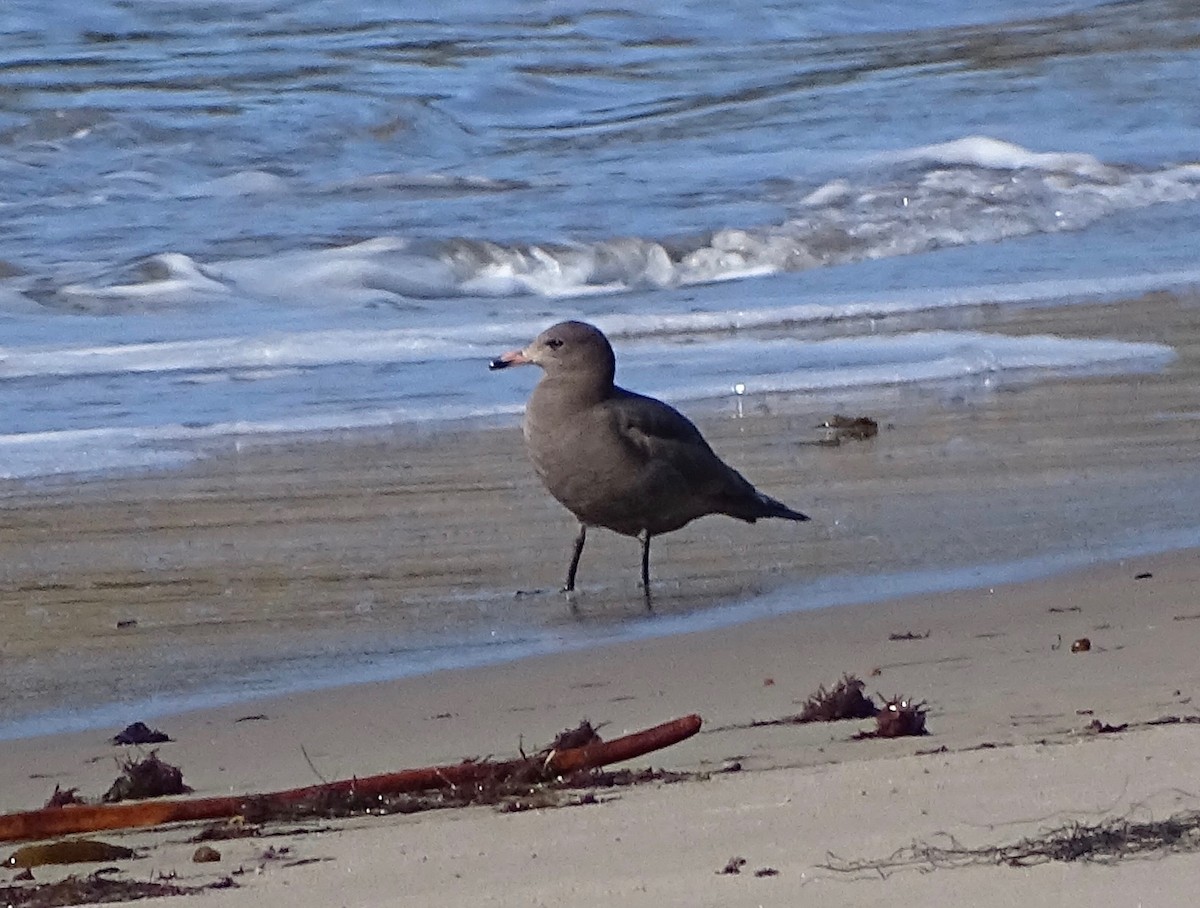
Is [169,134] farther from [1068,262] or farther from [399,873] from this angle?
[399,873]

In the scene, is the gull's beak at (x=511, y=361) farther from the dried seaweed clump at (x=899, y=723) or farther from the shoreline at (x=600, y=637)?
the dried seaweed clump at (x=899, y=723)

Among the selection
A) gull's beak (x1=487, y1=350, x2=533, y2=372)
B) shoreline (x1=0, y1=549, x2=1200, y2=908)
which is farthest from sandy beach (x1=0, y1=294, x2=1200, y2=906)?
gull's beak (x1=487, y1=350, x2=533, y2=372)

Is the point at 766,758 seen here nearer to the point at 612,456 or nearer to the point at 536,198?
the point at 612,456

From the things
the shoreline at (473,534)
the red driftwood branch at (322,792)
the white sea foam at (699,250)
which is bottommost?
the white sea foam at (699,250)

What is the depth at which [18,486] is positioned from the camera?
6305 millimetres

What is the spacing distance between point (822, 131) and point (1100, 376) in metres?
8.37

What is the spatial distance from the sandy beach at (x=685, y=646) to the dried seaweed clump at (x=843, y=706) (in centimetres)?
6

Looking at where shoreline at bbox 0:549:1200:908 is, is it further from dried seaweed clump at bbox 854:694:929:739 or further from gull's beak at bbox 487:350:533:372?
gull's beak at bbox 487:350:533:372

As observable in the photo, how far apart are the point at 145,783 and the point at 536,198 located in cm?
1027

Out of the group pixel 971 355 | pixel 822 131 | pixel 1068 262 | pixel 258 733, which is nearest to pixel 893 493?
pixel 971 355

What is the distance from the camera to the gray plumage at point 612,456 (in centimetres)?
548

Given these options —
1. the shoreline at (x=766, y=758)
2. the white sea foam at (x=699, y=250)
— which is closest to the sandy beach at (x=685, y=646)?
the shoreline at (x=766, y=758)

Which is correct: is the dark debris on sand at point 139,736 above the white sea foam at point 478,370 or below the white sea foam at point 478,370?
above

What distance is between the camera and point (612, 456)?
5.53 m
